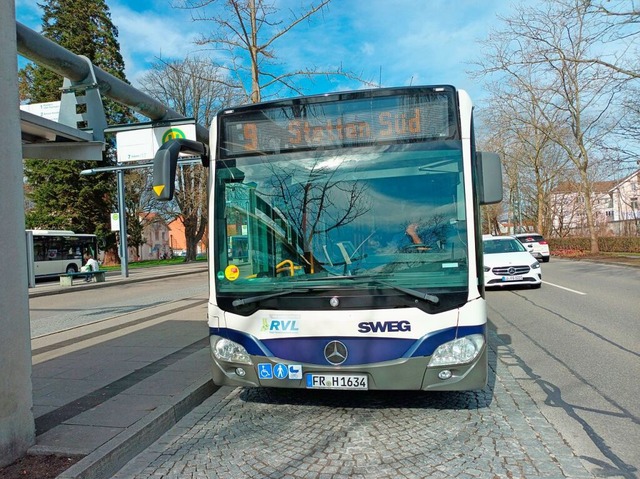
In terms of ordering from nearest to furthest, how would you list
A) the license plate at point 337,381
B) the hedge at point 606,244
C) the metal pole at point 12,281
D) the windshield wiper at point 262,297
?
the metal pole at point 12,281
the license plate at point 337,381
the windshield wiper at point 262,297
the hedge at point 606,244

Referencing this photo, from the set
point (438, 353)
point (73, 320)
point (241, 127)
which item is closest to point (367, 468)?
point (438, 353)

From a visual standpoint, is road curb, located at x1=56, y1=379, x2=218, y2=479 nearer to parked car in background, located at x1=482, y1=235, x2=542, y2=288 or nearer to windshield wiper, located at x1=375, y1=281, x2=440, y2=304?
windshield wiper, located at x1=375, y1=281, x2=440, y2=304

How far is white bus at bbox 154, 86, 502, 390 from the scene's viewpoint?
3816mm

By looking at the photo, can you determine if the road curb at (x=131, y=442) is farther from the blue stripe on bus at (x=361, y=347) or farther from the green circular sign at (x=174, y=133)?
the green circular sign at (x=174, y=133)

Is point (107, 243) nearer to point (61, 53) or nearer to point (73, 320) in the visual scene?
point (73, 320)

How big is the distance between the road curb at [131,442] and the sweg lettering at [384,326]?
1.95 meters

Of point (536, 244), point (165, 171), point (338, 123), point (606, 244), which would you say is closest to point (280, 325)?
point (165, 171)

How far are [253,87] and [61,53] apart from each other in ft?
Result: 23.9

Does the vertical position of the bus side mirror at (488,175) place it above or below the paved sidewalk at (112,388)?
above

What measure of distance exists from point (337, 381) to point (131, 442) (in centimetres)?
167

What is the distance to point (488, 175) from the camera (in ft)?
13.8

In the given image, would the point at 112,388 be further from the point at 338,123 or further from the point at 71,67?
the point at 71,67

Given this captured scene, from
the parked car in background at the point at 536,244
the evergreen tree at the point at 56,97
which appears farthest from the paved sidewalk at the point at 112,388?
the evergreen tree at the point at 56,97

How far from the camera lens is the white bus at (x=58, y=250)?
2775cm
